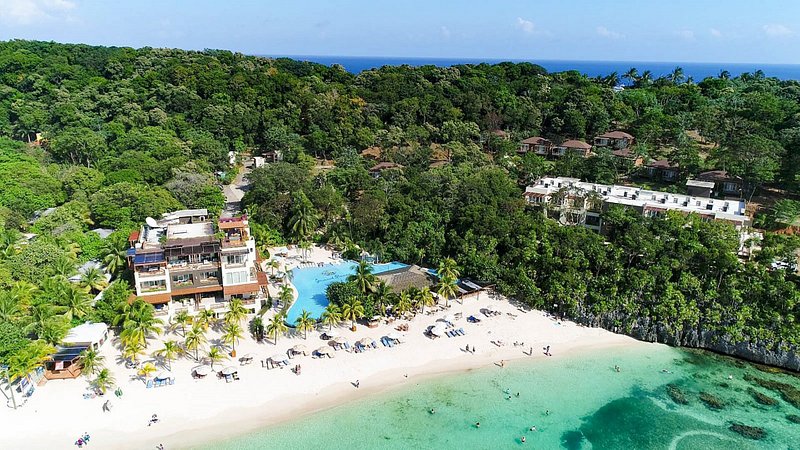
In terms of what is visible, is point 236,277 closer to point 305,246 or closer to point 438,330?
point 305,246

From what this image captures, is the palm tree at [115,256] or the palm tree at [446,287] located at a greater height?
the palm tree at [115,256]

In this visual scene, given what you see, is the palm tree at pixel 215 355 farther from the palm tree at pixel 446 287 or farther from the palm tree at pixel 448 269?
the palm tree at pixel 448 269

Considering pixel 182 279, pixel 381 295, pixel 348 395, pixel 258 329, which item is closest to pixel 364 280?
pixel 381 295

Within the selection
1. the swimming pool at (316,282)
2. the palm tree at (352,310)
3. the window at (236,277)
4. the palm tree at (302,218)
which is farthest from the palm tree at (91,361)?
the palm tree at (302,218)

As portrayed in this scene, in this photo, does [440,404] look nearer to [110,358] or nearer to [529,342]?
[529,342]

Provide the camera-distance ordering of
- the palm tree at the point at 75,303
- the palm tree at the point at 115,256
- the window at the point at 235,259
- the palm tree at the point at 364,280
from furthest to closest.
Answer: the palm tree at the point at 115,256, the palm tree at the point at 364,280, the window at the point at 235,259, the palm tree at the point at 75,303

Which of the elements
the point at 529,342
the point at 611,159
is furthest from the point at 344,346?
the point at 611,159
